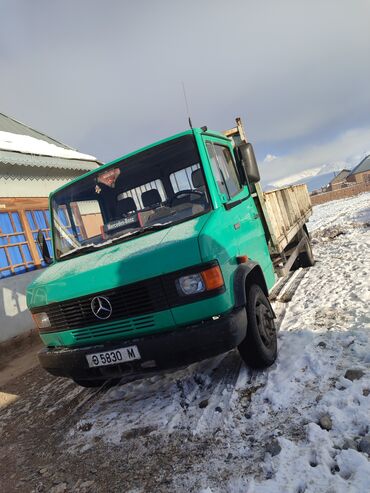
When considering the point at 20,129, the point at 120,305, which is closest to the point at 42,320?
the point at 120,305

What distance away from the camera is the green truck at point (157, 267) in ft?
9.95

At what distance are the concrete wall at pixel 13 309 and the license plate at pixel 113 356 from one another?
5.55 m

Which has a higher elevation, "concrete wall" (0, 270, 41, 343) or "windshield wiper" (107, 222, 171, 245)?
"windshield wiper" (107, 222, 171, 245)

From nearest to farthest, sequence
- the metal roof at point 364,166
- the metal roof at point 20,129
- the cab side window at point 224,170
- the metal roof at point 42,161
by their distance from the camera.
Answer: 1. the cab side window at point 224,170
2. the metal roof at point 42,161
3. the metal roof at point 20,129
4. the metal roof at point 364,166

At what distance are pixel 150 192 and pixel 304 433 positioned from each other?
271cm

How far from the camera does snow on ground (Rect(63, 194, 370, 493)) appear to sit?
2357 millimetres

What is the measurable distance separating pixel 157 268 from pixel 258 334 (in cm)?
121

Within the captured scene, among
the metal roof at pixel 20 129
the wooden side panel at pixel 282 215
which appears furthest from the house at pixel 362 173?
the wooden side panel at pixel 282 215

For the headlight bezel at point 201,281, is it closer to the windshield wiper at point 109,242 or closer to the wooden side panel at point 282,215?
the windshield wiper at point 109,242

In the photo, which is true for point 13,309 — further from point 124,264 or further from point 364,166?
point 364,166

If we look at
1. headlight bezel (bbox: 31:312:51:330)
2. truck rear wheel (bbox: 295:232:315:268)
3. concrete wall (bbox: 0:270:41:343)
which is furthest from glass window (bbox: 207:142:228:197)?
concrete wall (bbox: 0:270:41:343)

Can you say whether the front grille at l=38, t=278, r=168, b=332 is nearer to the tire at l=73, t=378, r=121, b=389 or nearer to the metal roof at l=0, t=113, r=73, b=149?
the tire at l=73, t=378, r=121, b=389

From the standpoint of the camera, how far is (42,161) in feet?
34.1

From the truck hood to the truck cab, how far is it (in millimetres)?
10
